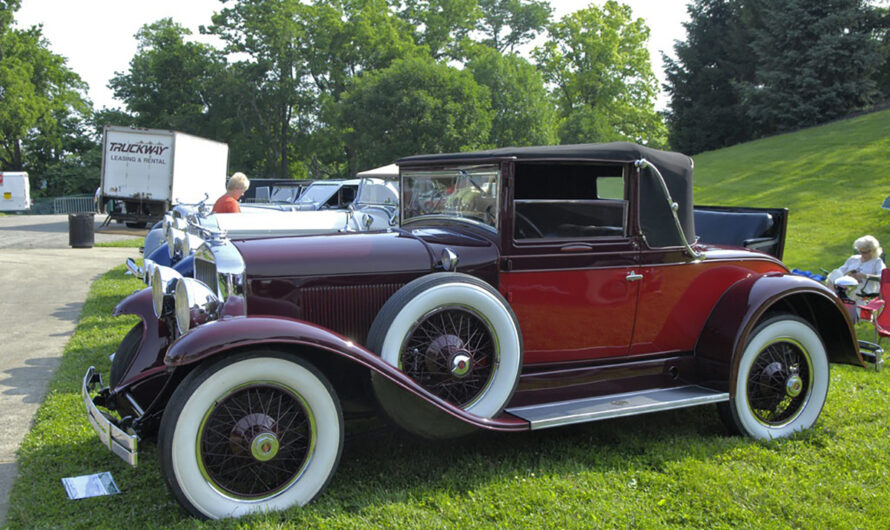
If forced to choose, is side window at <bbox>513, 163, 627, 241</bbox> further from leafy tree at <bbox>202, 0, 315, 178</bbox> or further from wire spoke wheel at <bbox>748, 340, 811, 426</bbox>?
leafy tree at <bbox>202, 0, 315, 178</bbox>

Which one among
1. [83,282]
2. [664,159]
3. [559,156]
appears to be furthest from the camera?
[83,282]

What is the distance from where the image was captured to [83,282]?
10.8m

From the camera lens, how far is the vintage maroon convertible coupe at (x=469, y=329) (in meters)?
3.12

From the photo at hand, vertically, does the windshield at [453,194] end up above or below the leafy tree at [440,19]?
below

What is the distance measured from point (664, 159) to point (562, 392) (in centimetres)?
159

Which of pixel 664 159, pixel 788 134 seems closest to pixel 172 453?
pixel 664 159

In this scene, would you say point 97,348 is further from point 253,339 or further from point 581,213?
point 581,213

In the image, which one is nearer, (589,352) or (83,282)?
(589,352)

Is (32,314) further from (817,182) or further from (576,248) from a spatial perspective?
(817,182)

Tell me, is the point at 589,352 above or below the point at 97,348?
above

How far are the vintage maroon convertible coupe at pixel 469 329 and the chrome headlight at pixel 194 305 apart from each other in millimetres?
12

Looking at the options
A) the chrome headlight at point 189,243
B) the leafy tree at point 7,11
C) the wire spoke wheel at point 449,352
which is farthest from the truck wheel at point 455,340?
the leafy tree at point 7,11

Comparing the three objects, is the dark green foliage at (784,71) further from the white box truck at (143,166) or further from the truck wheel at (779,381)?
the truck wheel at (779,381)

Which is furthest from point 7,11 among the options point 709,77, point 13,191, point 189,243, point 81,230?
point 189,243
